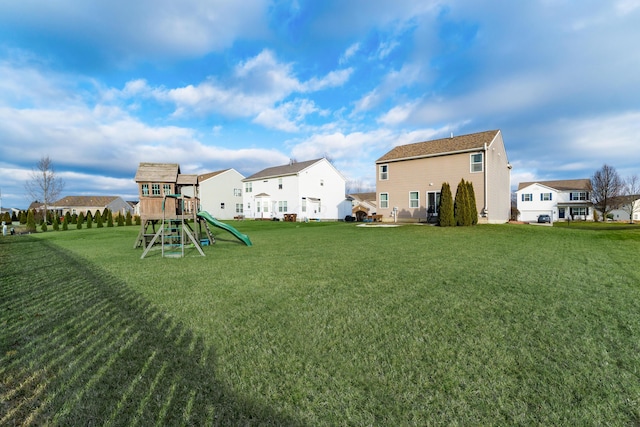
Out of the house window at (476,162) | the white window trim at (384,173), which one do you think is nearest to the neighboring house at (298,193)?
the white window trim at (384,173)

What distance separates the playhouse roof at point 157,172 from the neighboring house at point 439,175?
1613 cm

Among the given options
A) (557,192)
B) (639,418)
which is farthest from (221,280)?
(557,192)

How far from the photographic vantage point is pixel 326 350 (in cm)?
304

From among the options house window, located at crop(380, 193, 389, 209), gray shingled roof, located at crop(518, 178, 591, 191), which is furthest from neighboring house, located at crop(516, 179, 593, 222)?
house window, located at crop(380, 193, 389, 209)

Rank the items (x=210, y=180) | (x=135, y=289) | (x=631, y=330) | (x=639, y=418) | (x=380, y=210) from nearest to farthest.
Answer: (x=639, y=418) < (x=631, y=330) < (x=135, y=289) < (x=380, y=210) < (x=210, y=180)

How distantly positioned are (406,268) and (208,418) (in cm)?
548

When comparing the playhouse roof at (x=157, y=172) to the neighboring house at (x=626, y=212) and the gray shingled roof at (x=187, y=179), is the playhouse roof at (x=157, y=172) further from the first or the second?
the neighboring house at (x=626, y=212)

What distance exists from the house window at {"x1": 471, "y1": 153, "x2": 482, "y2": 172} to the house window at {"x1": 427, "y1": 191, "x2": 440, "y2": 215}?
2.83m

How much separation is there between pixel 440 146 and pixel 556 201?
38.2 meters

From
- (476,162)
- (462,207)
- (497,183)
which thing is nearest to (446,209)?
(462,207)

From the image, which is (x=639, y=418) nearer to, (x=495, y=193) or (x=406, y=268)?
(x=406, y=268)

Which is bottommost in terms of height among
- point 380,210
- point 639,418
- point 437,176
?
point 639,418

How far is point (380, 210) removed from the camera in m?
24.9

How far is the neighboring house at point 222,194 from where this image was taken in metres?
39.9
